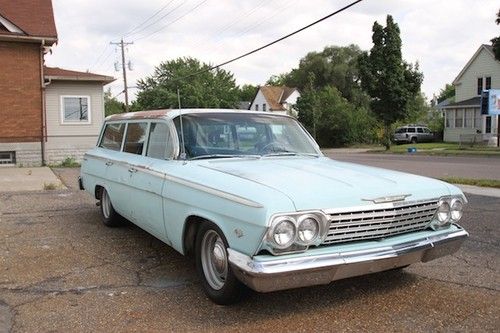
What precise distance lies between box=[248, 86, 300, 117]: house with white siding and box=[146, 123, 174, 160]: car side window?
64.9 m

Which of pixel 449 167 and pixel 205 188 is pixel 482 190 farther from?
pixel 205 188

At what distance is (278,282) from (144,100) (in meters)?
67.0

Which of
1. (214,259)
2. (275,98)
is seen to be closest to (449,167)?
(214,259)

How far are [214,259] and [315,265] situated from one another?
3.21ft

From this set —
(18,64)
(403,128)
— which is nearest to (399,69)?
(403,128)

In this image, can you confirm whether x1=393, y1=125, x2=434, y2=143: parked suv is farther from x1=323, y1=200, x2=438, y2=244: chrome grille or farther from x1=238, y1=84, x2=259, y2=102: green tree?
x1=238, y1=84, x2=259, y2=102: green tree

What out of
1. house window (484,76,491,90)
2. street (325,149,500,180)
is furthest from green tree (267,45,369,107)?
street (325,149,500,180)

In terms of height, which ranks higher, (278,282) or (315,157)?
(315,157)

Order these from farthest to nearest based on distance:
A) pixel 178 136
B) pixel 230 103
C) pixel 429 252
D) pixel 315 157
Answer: pixel 230 103, pixel 315 157, pixel 178 136, pixel 429 252

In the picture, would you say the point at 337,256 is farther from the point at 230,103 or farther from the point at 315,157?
the point at 230,103

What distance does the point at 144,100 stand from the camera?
68.1 metres

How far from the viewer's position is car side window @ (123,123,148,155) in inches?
219

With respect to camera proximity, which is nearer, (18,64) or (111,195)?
(111,195)

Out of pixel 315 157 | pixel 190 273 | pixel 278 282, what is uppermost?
pixel 315 157
